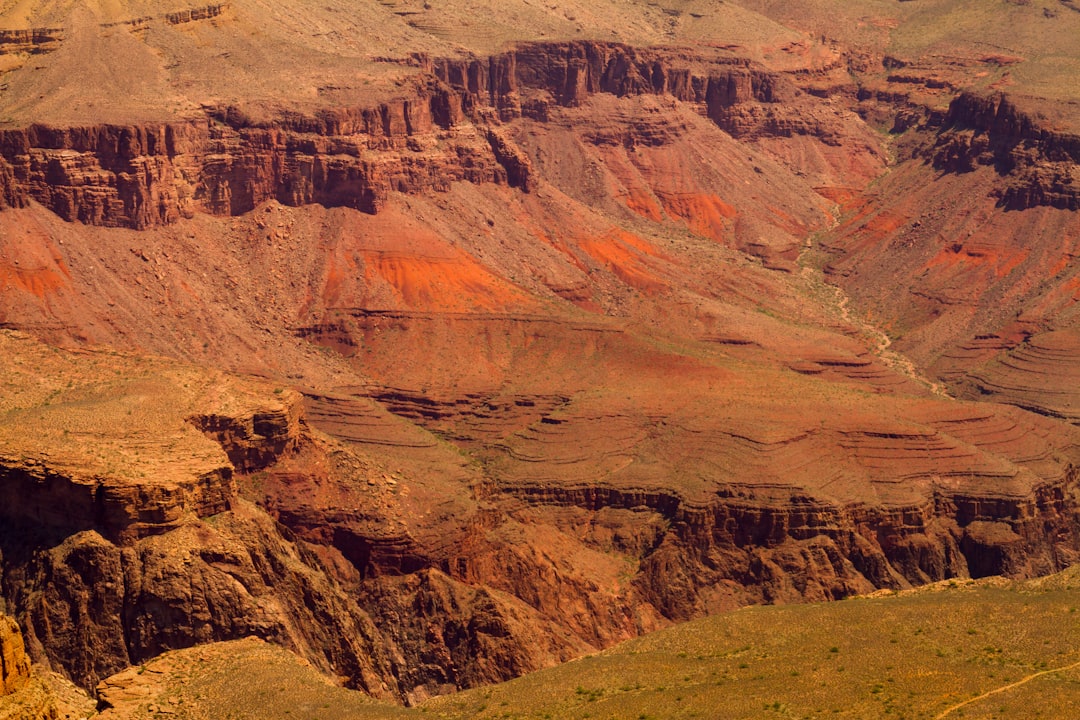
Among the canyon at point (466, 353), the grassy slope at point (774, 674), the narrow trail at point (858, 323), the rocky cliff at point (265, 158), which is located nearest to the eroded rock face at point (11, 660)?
the canyon at point (466, 353)

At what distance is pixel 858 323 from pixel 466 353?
37.1 m

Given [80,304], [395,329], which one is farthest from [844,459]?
[80,304]

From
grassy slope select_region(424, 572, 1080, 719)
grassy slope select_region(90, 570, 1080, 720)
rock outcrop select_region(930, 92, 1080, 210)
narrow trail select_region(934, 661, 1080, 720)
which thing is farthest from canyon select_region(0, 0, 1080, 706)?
narrow trail select_region(934, 661, 1080, 720)

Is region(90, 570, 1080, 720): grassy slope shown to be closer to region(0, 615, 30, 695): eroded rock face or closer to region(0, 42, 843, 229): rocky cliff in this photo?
region(0, 615, 30, 695): eroded rock face

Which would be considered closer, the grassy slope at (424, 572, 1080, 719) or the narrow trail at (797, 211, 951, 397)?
the grassy slope at (424, 572, 1080, 719)

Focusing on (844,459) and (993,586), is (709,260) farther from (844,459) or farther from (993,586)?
(993,586)

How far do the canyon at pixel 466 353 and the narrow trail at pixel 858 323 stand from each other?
436 millimetres

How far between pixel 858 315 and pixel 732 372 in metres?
35.4

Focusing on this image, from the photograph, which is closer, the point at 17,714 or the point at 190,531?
the point at 17,714

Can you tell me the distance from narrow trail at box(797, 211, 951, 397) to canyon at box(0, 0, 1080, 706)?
0.44 m

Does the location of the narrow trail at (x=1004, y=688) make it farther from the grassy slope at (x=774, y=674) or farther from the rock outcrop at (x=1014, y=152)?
the rock outcrop at (x=1014, y=152)

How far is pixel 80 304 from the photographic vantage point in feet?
353

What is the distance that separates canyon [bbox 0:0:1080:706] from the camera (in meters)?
77.8

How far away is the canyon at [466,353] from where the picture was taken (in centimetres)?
7775
